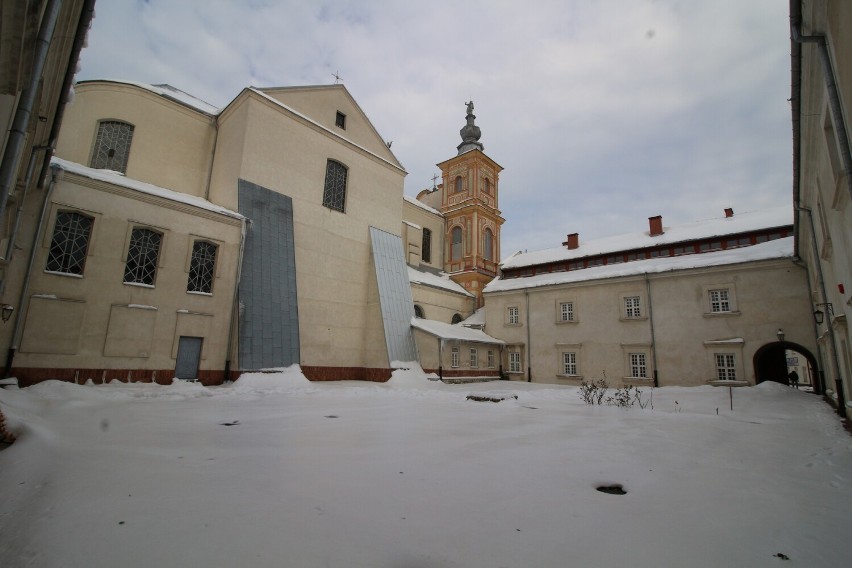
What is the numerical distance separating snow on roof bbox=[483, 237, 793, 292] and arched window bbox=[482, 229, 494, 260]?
22.4 feet

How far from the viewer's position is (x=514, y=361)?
2477cm

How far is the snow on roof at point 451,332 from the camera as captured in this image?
68.2ft

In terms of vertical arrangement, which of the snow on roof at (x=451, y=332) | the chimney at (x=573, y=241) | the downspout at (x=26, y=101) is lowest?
the snow on roof at (x=451, y=332)

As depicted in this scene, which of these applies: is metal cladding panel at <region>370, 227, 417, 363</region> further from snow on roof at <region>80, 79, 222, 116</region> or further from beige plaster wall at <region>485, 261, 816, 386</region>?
snow on roof at <region>80, 79, 222, 116</region>

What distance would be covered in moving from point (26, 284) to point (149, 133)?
9964 millimetres

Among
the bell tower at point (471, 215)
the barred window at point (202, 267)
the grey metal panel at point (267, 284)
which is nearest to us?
the barred window at point (202, 267)

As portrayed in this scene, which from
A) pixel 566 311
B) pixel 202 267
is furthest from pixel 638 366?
pixel 202 267

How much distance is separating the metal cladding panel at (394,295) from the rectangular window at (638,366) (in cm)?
1102

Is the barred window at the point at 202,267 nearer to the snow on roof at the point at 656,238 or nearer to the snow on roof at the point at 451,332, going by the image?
the snow on roof at the point at 451,332

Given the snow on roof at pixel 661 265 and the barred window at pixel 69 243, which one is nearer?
the barred window at pixel 69 243

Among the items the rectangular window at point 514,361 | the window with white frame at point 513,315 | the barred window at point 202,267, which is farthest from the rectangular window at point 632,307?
the barred window at point 202,267

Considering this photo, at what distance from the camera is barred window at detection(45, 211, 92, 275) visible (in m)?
12.1

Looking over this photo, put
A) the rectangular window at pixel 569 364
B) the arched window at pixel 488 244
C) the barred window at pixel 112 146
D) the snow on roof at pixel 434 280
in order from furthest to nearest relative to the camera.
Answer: the arched window at pixel 488 244
the snow on roof at pixel 434 280
the rectangular window at pixel 569 364
the barred window at pixel 112 146

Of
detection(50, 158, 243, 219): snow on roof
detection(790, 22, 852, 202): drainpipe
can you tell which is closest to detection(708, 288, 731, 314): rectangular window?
detection(790, 22, 852, 202): drainpipe
